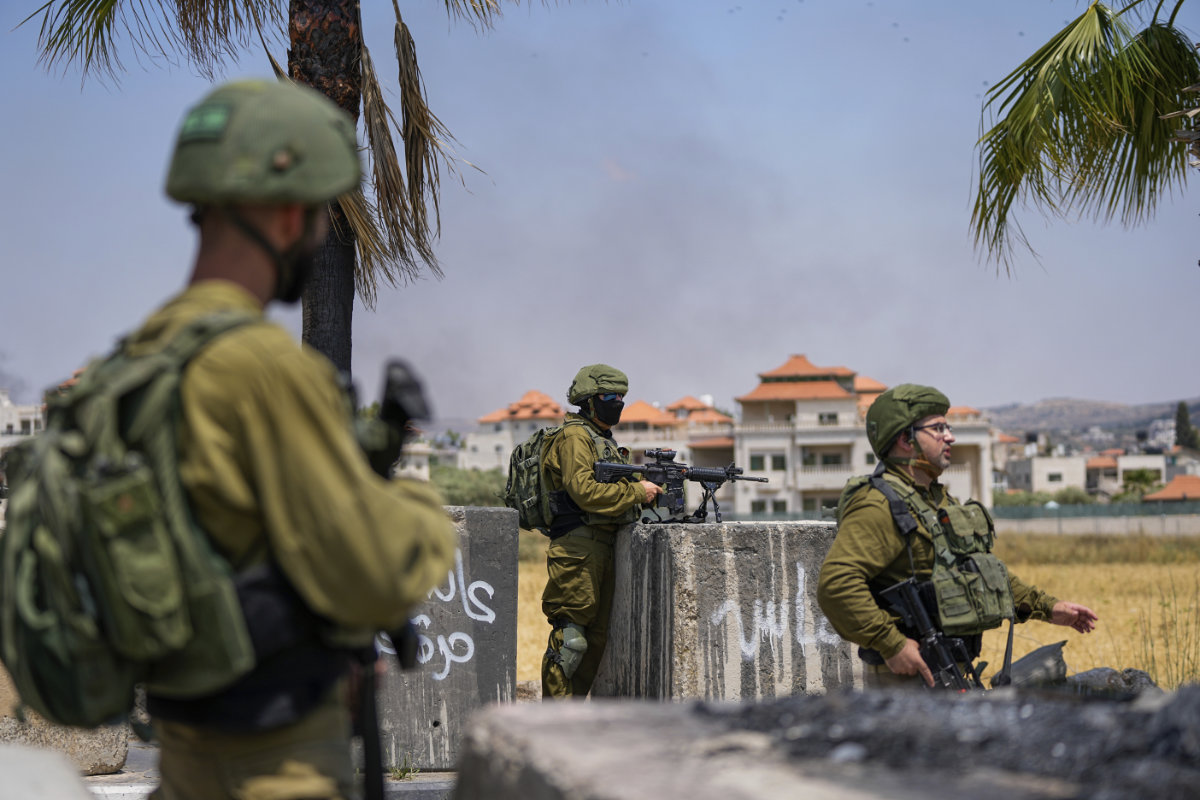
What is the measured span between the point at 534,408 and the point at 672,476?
101 m

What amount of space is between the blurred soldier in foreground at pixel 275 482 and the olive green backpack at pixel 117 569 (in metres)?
0.04

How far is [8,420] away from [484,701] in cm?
7336

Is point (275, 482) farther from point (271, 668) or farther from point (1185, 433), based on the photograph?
point (1185, 433)

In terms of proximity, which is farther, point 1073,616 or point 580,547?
point 580,547

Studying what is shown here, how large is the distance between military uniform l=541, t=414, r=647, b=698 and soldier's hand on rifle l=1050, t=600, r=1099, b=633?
8.29ft

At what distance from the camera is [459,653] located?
5.53m

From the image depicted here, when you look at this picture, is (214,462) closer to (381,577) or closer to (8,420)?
(381,577)

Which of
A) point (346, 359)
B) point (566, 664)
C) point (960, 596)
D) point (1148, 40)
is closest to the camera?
point (960, 596)

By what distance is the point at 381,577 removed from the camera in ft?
5.41

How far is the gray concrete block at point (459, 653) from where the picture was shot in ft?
17.8

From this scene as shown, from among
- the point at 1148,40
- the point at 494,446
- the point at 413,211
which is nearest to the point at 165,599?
the point at 413,211

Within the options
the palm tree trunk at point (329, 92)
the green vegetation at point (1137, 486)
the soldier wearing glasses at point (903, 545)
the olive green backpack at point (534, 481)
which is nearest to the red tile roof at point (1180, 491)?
the green vegetation at point (1137, 486)

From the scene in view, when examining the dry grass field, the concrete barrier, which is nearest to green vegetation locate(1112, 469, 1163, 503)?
the dry grass field

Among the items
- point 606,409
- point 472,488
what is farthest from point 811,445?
point 606,409
